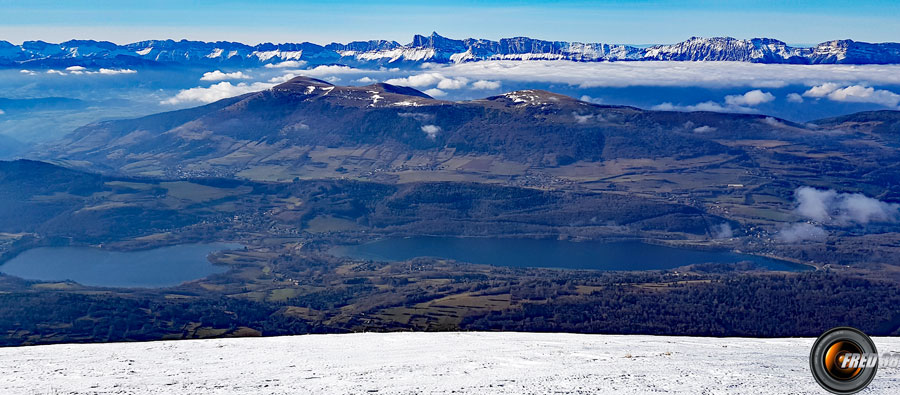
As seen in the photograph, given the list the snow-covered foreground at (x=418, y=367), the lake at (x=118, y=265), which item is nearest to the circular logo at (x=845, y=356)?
the snow-covered foreground at (x=418, y=367)

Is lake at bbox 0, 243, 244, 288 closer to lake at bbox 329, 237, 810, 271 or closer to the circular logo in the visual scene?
lake at bbox 329, 237, 810, 271

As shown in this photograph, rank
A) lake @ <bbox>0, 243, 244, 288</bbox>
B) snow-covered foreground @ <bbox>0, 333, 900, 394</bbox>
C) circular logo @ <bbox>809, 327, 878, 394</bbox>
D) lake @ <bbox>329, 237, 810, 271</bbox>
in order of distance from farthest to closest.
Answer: lake @ <bbox>329, 237, 810, 271</bbox> < lake @ <bbox>0, 243, 244, 288</bbox> < snow-covered foreground @ <bbox>0, 333, 900, 394</bbox> < circular logo @ <bbox>809, 327, 878, 394</bbox>

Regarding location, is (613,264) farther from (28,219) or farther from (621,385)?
(28,219)

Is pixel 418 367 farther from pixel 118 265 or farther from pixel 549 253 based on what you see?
pixel 549 253

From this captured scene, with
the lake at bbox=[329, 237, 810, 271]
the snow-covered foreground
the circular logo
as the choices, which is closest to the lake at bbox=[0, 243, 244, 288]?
the lake at bbox=[329, 237, 810, 271]

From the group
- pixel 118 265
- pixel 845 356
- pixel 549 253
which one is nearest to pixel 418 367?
pixel 845 356

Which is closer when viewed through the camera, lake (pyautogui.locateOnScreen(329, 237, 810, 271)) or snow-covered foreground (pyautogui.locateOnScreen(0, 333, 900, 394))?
snow-covered foreground (pyautogui.locateOnScreen(0, 333, 900, 394))

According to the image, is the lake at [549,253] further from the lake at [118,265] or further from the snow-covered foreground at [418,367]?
the snow-covered foreground at [418,367]
